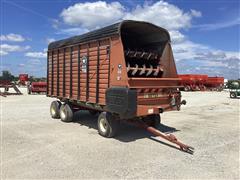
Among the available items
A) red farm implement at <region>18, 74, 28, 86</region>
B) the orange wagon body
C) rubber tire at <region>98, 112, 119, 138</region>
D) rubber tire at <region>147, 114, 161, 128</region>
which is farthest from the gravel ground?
red farm implement at <region>18, 74, 28, 86</region>

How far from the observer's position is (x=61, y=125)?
10367 millimetres

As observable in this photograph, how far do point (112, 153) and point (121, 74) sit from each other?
86.1 inches

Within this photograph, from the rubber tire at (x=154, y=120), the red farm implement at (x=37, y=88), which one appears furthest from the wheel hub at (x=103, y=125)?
the red farm implement at (x=37, y=88)

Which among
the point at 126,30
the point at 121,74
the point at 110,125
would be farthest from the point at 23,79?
the point at 121,74

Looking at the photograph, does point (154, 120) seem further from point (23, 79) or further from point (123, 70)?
point (23, 79)

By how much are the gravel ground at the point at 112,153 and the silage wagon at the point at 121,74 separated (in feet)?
2.28

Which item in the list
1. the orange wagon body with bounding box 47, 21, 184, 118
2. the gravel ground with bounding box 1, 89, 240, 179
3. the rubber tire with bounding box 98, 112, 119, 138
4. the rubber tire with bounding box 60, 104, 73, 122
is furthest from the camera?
the rubber tire with bounding box 60, 104, 73, 122

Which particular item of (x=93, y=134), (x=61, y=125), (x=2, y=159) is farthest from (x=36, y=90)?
(x=2, y=159)

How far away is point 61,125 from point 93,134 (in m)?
2.06

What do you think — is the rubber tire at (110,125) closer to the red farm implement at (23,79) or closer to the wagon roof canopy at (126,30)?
the wagon roof canopy at (126,30)

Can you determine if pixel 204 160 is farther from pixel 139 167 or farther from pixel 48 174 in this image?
pixel 48 174

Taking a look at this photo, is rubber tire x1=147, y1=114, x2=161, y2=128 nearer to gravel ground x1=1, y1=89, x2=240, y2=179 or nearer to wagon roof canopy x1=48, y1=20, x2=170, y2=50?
gravel ground x1=1, y1=89, x2=240, y2=179

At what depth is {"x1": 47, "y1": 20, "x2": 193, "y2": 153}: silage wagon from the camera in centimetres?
766

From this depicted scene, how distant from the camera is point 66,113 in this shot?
36.3 ft
